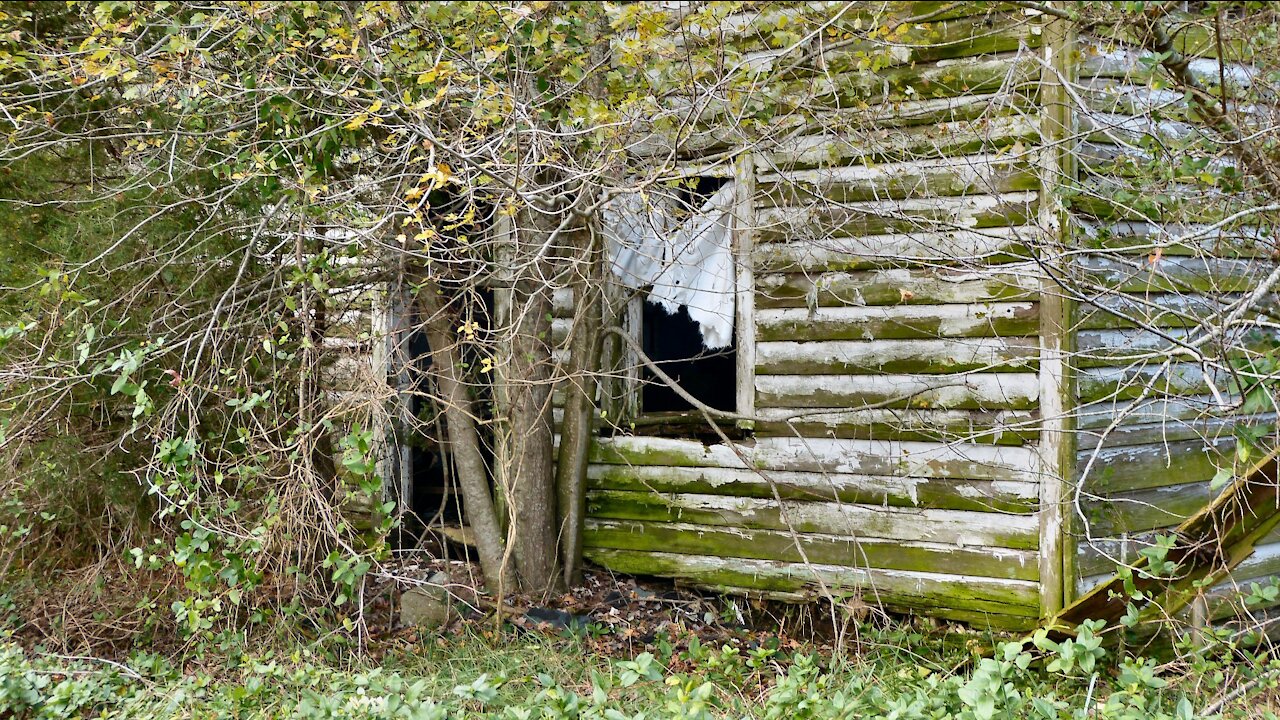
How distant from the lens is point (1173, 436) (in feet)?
17.0

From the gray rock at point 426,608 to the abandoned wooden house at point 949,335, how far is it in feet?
4.96

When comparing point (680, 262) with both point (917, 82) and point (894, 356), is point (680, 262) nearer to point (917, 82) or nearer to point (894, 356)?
point (894, 356)

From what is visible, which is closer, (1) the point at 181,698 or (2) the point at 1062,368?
(1) the point at 181,698

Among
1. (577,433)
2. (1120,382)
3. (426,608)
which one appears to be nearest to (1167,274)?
(1120,382)

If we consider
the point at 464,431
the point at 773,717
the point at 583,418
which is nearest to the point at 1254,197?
the point at 773,717

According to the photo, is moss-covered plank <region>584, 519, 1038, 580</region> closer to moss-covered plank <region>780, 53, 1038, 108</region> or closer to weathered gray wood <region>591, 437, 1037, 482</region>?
weathered gray wood <region>591, 437, 1037, 482</region>

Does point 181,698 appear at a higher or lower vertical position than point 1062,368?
lower

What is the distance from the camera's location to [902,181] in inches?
202

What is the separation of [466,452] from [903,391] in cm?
269

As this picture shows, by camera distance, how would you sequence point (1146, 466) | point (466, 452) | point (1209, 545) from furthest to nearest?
point (466, 452) → point (1146, 466) → point (1209, 545)

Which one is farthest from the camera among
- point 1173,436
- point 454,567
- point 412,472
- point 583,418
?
point 412,472

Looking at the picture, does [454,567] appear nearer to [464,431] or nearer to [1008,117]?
[464,431]

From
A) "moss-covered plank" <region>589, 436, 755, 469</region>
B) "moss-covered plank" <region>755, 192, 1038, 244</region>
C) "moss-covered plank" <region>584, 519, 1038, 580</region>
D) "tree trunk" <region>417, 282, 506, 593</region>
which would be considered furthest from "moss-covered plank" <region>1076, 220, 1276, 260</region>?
"tree trunk" <region>417, 282, 506, 593</region>

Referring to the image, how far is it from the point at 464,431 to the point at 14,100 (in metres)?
3.16
